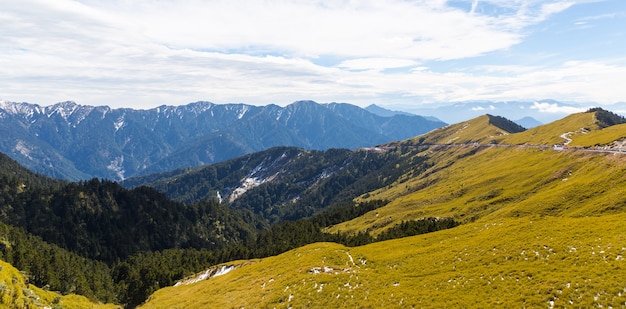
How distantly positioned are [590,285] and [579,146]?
192 m

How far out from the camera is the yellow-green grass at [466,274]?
139 feet

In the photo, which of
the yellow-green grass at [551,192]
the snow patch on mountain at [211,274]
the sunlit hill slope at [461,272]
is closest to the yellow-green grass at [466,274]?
the sunlit hill slope at [461,272]

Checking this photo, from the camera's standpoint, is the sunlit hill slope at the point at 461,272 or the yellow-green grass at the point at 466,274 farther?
the sunlit hill slope at the point at 461,272

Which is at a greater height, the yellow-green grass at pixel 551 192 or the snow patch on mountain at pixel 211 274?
the yellow-green grass at pixel 551 192

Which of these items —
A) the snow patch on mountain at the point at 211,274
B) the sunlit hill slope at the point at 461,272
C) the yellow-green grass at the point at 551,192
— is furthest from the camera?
the snow patch on mountain at the point at 211,274

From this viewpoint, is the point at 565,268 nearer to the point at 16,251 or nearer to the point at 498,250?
the point at 498,250

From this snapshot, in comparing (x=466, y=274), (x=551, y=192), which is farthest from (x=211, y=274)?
(x=551, y=192)

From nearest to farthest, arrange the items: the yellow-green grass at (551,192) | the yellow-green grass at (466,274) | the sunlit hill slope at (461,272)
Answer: the yellow-green grass at (466,274)
the sunlit hill slope at (461,272)
the yellow-green grass at (551,192)

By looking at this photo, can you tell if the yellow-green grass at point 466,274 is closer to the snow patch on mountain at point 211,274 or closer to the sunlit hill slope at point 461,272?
the sunlit hill slope at point 461,272

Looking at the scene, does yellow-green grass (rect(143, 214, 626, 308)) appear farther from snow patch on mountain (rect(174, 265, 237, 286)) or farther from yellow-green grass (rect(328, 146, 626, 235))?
yellow-green grass (rect(328, 146, 626, 235))

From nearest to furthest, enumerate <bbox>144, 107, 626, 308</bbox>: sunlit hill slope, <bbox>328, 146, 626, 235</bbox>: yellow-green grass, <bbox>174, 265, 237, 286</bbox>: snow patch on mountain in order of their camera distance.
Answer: <bbox>144, 107, 626, 308</bbox>: sunlit hill slope → <bbox>328, 146, 626, 235</bbox>: yellow-green grass → <bbox>174, 265, 237, 286</bbox>: snow patch on mountain

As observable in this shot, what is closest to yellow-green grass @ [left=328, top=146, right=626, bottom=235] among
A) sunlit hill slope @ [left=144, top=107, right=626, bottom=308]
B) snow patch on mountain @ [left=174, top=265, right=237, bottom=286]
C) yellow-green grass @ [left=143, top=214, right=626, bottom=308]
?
sunlit hill slope @ [left=144, top=107, right=626, bottom=308]

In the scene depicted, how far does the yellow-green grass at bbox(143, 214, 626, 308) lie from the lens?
139 feet

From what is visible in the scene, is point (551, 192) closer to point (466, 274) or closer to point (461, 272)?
point (461, 272)
